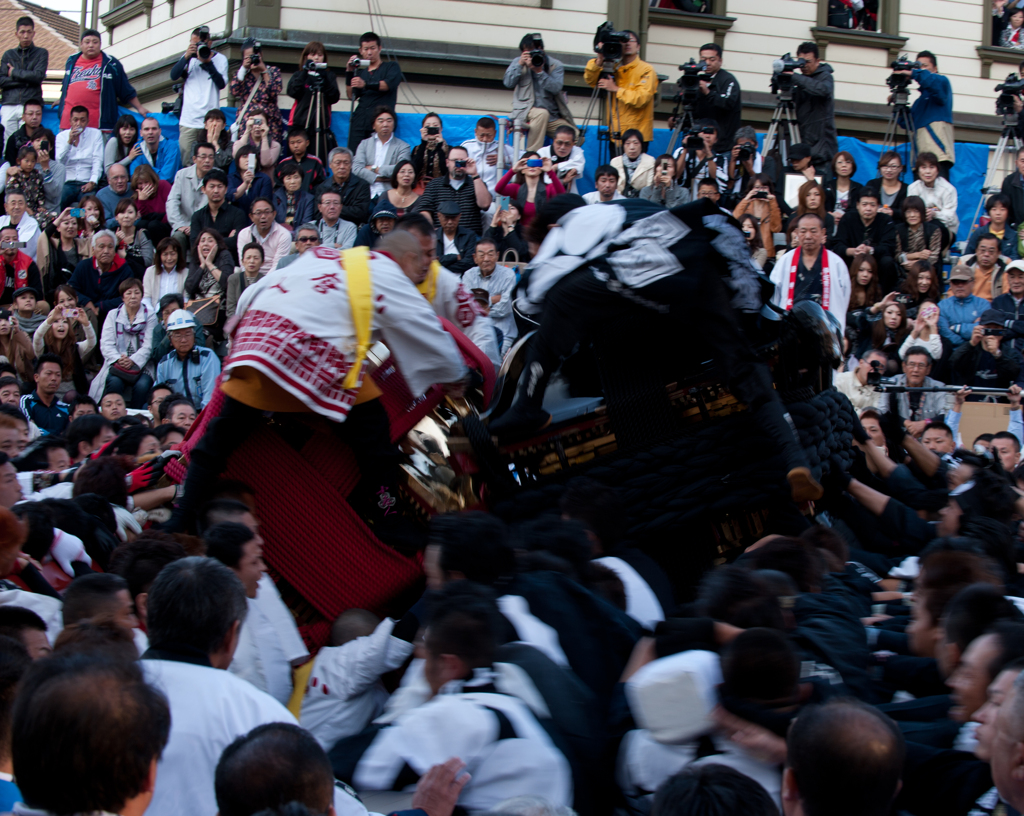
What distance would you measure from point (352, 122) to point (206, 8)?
12.8 ft

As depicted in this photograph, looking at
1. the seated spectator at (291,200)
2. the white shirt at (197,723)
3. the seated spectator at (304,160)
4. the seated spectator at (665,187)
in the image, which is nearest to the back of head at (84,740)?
the white shirt at (197,723)

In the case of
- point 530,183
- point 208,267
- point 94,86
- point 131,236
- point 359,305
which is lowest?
point 359,305

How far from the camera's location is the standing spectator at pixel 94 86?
1330 centimetres

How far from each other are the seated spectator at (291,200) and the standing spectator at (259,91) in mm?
817

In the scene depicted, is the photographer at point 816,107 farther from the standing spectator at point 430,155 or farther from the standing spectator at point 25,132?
the standing spectator at point 25,132

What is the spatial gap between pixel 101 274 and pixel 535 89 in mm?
5119

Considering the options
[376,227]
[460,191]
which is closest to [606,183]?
[460,191]

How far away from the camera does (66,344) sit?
9828mm

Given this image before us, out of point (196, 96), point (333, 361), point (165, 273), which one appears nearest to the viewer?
point (333, 361)

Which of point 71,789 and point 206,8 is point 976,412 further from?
point 206,8

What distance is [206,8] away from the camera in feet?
49.6

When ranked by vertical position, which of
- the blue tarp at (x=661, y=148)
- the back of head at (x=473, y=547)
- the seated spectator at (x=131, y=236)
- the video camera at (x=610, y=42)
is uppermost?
the video camera at (x=610, y=42)

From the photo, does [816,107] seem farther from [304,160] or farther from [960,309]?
[304,160]

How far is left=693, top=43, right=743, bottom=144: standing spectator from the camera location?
13.1 m
